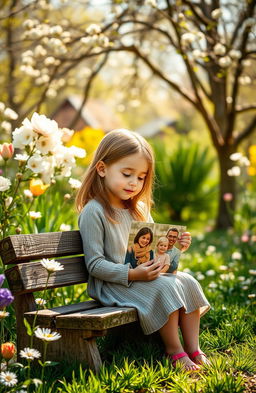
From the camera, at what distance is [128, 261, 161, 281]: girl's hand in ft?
9.14

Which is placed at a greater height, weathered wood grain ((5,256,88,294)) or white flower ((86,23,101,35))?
white flower ((86,23,101,35))

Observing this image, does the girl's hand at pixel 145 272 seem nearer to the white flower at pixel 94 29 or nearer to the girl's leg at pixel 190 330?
the girl's leg at pixel 190 330

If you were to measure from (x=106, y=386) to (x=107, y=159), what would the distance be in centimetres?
116

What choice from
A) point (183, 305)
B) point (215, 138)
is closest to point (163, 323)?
point (183, 305)

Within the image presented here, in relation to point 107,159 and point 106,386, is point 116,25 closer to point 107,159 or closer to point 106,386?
point 107,159

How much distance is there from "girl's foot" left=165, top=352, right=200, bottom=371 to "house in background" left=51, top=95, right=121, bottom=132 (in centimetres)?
2533

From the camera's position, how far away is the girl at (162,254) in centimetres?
286

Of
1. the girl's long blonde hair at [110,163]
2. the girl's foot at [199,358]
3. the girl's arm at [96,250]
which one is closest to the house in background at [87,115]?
the girl's long blonde hair at [110,163]

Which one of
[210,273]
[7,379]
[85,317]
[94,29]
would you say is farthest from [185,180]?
[7,379]

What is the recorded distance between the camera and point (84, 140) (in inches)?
575

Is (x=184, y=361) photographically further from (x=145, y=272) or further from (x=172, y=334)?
(x=145, y=272)

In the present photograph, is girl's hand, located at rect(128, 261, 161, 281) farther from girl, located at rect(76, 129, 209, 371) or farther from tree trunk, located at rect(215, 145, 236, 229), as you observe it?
tree trunk, located at rect(215, 145, 236, 229)

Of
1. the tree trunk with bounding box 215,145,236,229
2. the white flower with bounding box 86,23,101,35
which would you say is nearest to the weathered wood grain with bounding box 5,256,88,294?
the white flower with bounding box 86,23,101,35

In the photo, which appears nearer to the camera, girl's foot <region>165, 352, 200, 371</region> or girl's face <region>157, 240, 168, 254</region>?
girl's foot <region>165, 352, 200, 371</region>
